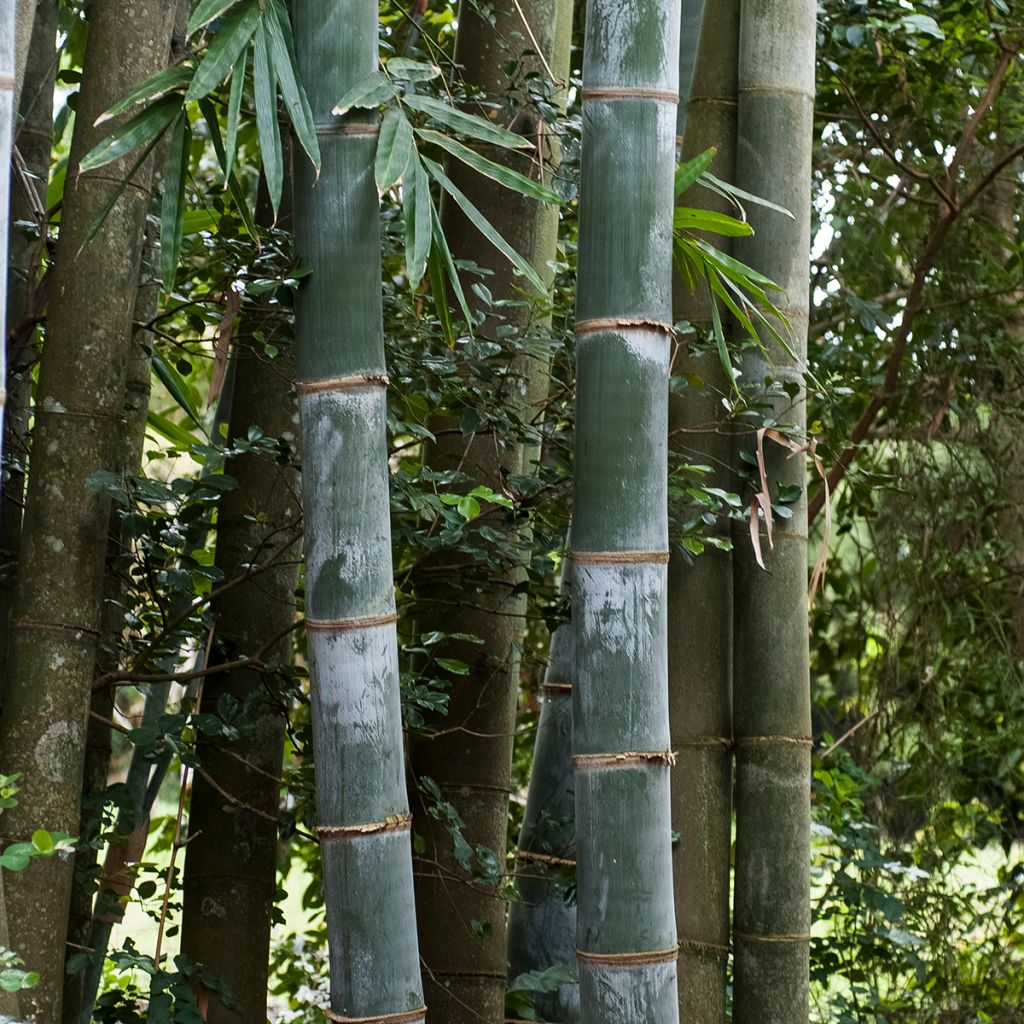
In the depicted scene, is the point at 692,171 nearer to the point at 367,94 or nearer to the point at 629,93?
the point at 629,93

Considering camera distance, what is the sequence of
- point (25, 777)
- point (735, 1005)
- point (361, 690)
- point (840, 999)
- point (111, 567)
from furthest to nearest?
point (840, 999) < point (111, 567) < point (735, 1005) < point (25, 777) < point (361, 690)

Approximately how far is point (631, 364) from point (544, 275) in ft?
2.87

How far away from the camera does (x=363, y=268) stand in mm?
1430

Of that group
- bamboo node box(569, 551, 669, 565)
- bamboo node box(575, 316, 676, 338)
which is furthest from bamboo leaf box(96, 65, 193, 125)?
bamboo node box(569, 551, 669, 565)

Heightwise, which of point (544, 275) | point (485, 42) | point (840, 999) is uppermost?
point (485, 42)

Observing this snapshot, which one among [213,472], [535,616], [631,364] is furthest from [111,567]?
[631,364]

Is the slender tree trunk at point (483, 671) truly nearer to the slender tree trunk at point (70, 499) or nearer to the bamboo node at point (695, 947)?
the bamboo node at point (695, 947)

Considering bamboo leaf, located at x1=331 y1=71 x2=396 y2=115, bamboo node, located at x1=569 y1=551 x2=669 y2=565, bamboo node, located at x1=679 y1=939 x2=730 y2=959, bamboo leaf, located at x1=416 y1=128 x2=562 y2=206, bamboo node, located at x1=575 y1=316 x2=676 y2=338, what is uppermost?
bamboo leaf, located at x1=331 y1=71 x2=396 y2=115

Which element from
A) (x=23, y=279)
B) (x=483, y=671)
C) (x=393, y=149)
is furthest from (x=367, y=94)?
(x=483, y=671)

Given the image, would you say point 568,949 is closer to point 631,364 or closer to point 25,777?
point 25,777

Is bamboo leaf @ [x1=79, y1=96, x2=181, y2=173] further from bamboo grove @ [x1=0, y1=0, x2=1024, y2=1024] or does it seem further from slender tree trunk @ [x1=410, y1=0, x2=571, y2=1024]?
slender tree trunk @ [x1=410, y1=0, x2=571, y2=1024]

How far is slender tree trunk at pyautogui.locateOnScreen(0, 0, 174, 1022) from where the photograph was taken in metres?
1.56

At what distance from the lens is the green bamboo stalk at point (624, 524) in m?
1.42

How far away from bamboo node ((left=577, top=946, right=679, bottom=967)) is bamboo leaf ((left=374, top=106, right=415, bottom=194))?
0.82m
